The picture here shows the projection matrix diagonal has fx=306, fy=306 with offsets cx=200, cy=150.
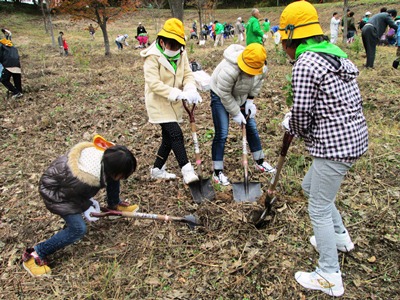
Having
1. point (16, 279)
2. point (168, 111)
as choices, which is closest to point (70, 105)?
point (168, 111)

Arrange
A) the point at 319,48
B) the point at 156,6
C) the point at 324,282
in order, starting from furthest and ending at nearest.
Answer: the point at 156,6
the point at 324,282
the point at 319,48

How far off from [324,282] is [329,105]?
128cm

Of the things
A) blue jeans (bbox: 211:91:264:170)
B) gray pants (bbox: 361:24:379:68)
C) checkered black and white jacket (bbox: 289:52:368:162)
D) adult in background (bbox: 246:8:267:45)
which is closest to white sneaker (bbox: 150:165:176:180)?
blue jeans (bbox: 211:91:264:170)

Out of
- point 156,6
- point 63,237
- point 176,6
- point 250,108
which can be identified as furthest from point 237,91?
point 156,6

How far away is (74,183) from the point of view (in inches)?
94.5

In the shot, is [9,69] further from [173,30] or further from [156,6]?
[156,6]

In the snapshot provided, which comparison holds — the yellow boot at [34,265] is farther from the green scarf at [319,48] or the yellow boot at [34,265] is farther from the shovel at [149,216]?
the green scarf at [319,48]

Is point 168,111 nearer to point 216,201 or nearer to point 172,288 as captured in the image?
point 216,201

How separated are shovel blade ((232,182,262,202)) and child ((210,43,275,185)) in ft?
0.77

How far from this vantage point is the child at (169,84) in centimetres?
298

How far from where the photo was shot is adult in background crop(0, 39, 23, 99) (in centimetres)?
706

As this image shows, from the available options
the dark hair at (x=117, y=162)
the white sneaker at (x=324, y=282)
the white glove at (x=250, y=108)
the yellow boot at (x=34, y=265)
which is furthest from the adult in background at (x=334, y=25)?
the yellow boot at (x=34, y=265)

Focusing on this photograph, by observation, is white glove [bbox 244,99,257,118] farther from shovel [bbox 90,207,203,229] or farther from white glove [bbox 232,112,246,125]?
shovel [bbox 90,207,203,229]

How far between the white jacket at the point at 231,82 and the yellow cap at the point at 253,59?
0.36ft
